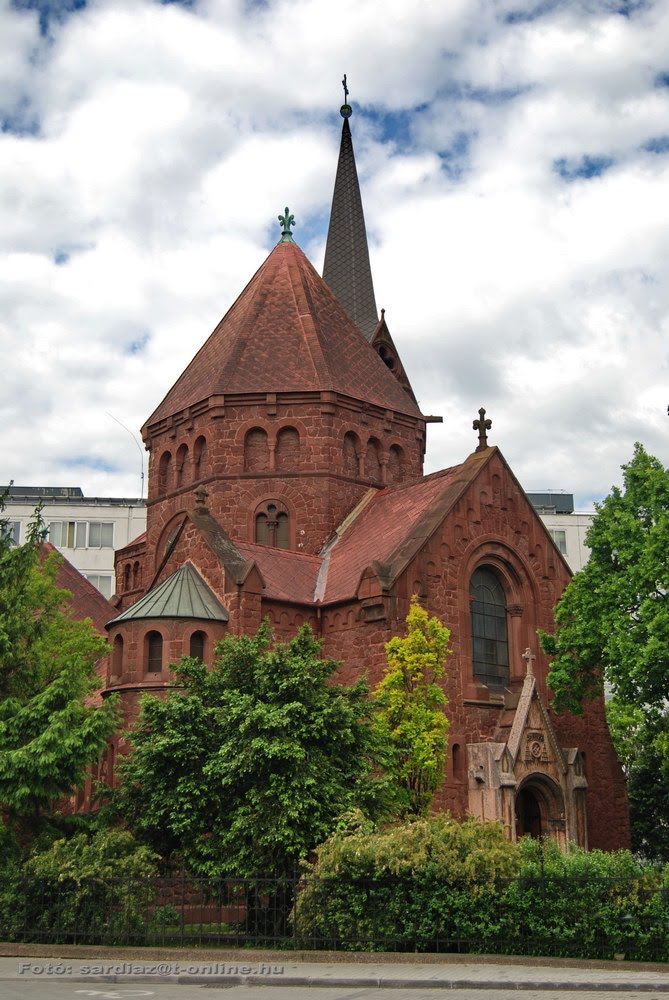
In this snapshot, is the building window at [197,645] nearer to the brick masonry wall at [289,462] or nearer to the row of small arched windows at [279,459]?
the brick masonry wall at [289,462]

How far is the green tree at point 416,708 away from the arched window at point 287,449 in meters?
9.28

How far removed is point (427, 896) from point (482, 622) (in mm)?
14103

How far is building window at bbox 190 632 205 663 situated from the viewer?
29.6 m

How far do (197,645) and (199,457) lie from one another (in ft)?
32.7

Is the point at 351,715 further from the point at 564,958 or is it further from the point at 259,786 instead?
the point at 564,958

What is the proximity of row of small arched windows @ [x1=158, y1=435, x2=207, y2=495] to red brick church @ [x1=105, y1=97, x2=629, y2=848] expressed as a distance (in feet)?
0.25

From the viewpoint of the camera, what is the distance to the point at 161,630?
2947cm

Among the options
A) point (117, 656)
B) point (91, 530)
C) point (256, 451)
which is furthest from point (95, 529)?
point (117, 656)

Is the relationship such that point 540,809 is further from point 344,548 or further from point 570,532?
point 570,532

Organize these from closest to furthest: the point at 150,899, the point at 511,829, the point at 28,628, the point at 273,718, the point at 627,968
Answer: the point at 627,968, the point at 150,899, the point at 273,718, the point at 28,628, the point at 511,829

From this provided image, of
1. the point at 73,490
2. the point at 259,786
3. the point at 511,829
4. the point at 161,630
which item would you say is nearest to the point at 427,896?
the point at 259,786

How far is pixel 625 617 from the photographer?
94.1ft

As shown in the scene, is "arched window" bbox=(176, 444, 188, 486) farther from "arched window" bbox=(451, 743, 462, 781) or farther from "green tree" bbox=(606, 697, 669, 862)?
"green tree" bbox=(606, 697, 669, 862)

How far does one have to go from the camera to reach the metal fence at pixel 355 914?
18297 mm
